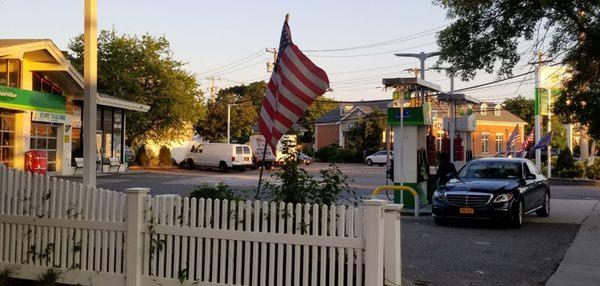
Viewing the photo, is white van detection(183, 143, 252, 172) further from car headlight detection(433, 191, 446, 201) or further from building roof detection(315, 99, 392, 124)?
building roof detection(315, 99, 392, 124)

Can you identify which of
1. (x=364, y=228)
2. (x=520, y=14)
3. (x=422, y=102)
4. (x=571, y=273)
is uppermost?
(x=520, y=14)

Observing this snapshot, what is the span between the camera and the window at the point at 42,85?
2897 centimetres

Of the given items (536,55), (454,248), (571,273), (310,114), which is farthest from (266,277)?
(310,114)

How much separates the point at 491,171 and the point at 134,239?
10300mm

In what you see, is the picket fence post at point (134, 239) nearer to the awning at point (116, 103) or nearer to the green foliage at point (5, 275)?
the green foliage at point (5, 275)

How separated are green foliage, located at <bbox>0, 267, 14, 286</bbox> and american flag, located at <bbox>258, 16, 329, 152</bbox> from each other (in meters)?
3.29

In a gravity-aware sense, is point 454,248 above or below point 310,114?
below

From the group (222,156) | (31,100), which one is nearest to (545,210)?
(31,100)

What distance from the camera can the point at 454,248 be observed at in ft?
35.1

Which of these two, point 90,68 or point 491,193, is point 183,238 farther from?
point 491,193

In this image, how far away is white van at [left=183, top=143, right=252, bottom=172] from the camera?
40781 millimetres

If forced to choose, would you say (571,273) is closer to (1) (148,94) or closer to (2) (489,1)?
(2) (489,1)

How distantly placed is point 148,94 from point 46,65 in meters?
13.0

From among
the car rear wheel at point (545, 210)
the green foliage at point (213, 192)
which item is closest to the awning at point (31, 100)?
the car rear wheel at point (545, 210)
